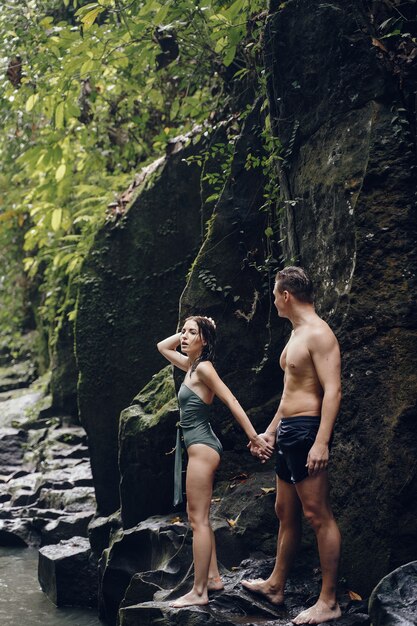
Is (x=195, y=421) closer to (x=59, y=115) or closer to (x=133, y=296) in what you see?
(x=133, y=296)

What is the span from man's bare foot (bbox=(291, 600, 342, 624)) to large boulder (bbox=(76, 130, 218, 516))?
4.94 meters

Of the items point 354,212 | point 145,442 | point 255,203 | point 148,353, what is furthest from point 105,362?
point 354,212

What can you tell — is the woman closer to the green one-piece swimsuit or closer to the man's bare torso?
the green one-piece swimsuit

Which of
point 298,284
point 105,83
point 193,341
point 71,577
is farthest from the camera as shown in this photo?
point 105,83

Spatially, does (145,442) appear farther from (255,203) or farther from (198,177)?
(198,177)

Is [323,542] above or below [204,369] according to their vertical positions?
below

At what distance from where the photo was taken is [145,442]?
7719mm

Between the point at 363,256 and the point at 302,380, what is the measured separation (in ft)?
3.59

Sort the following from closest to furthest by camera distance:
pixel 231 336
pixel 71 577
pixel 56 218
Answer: pixel 231 336
pixel 71 577
pixel 56 218

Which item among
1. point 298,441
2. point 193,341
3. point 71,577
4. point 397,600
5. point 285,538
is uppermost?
point 193,341

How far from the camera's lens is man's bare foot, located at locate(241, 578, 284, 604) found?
5188 mm

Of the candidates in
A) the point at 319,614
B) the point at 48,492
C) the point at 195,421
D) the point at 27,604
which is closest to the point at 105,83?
the point at 48,492

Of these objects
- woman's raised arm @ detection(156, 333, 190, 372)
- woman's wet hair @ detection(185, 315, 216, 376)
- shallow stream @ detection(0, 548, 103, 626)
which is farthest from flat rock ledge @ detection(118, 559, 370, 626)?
shallow stream @ detection(0, 548, 103, 626)

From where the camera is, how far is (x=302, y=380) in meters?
4.95
